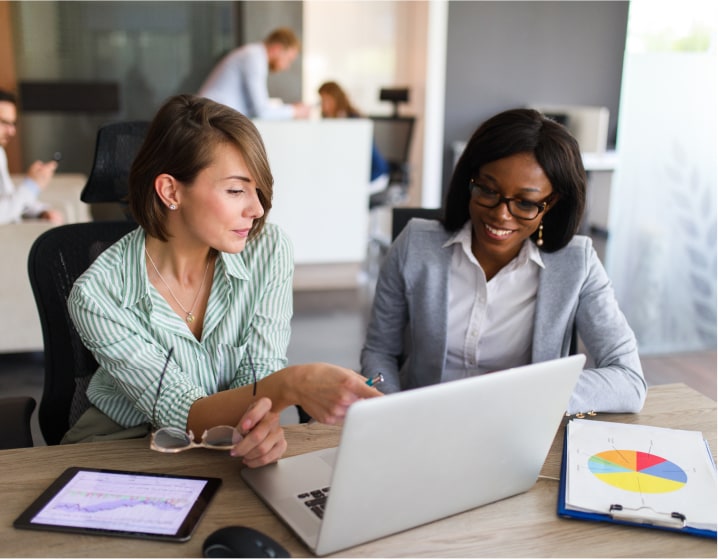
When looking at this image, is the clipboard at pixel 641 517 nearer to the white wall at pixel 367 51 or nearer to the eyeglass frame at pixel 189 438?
the eyeglass frame at pixel 189 438

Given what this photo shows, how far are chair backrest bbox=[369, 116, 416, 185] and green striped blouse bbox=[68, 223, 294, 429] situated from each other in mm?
4187

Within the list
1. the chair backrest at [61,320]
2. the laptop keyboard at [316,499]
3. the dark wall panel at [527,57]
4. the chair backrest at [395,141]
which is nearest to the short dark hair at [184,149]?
the chair backrest at [61,320]

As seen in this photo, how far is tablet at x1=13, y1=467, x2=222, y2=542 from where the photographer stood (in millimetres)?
980

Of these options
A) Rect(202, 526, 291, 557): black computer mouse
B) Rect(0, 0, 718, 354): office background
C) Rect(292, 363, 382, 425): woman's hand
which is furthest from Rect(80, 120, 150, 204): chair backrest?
Rect(0, 0, 718, 354): office background

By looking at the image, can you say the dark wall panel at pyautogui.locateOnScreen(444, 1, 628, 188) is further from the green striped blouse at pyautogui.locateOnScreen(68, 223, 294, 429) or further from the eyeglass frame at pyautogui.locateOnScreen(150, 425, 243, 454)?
the eyeglass frame at pyautogui.locateOnScreen(150, 425, 243, 454)

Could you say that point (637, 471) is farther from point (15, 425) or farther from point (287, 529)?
point (15, 425)

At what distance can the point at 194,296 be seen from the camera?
1.43 m

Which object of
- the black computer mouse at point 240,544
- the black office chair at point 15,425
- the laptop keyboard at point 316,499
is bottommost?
the black office chair at point 15,425

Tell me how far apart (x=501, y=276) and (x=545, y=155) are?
0.28m

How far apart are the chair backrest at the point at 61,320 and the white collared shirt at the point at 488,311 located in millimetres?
763

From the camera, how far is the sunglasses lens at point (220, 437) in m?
1.16

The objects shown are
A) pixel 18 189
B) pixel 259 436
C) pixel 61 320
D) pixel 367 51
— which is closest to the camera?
pixel 259 436

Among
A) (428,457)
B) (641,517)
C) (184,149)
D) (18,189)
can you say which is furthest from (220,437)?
(18,189)

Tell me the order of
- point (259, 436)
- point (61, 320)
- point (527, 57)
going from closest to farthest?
1. point (259, 436)
2. point (61, 320)
3. point (527, 57)
